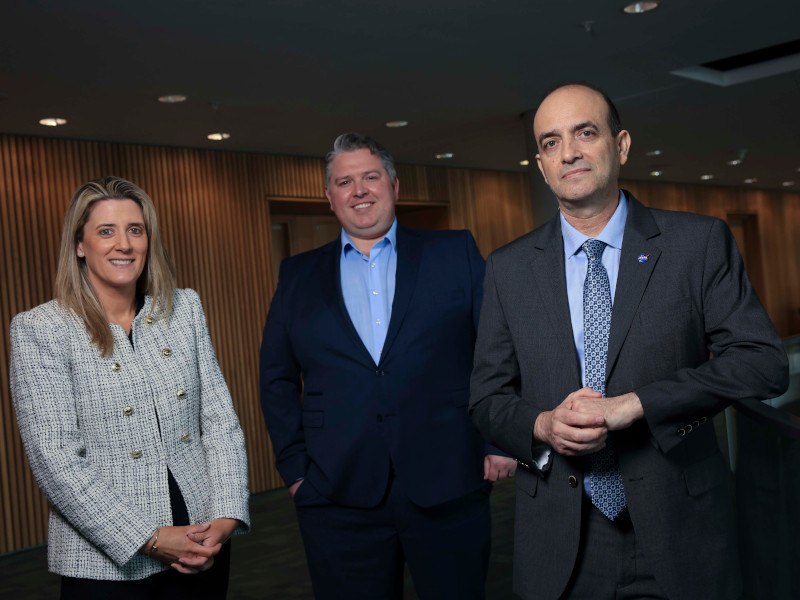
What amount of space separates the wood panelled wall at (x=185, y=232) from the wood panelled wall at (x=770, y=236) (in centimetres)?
818

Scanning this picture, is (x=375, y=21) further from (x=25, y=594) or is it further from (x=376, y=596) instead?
(x=25, y=594)

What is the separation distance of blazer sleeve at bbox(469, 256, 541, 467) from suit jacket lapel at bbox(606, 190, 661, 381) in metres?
0.27

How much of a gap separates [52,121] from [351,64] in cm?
257

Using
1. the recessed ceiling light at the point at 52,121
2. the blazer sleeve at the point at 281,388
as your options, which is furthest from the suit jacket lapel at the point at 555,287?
the recessed ceiling light at the point at 52,121

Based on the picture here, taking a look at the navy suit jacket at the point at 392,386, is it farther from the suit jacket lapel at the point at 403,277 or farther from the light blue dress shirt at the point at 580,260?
the light blue dress shirt at the point at 580,260

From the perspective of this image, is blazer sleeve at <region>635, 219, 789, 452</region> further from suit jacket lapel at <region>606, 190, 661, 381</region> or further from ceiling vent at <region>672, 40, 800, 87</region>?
ceiling vent at <region>672, 40, 800, 87</region>

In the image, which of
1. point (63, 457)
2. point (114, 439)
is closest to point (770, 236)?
point (114, 439)

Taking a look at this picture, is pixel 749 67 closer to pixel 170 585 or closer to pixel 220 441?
pixel 220 441

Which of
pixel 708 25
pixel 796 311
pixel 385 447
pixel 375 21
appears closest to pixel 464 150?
pixel 708 25

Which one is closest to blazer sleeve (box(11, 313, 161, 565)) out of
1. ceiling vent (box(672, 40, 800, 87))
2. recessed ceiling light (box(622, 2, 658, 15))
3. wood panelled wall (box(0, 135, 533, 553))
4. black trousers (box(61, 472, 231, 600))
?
black trousers (box(61, 472, 231, 600))

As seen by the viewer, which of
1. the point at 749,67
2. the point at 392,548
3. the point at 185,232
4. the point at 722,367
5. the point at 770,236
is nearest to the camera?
the point at 722,367

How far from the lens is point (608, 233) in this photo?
2.22 m

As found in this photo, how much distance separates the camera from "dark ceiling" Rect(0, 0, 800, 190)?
5441 millimetres

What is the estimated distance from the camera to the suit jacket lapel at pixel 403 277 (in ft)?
10.3
